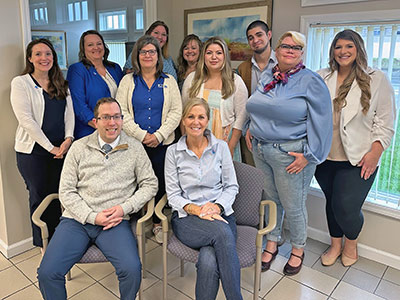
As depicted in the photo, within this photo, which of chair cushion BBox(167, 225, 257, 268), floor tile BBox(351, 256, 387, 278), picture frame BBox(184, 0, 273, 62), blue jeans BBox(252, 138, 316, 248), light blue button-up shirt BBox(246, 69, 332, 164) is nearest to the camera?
chair cushion BBox(167, 225, 257, 268)

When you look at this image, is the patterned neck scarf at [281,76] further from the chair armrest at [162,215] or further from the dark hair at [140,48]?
the chair armrest at [162,215]

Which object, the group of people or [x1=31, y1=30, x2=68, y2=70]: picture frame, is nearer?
the group of people

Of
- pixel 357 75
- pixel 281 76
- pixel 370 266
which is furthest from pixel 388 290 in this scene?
pixel 281 76

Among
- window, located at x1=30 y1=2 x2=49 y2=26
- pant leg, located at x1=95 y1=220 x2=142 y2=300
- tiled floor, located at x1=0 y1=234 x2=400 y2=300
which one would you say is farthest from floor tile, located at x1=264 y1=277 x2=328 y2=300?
window, located at x1=30 y1=2 x2=49 y2=26

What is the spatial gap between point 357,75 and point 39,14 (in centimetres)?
243

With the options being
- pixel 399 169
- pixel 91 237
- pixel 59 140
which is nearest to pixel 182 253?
pixel 91 237

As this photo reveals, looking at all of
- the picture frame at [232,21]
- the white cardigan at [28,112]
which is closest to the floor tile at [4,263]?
the white cardigan at [28,112]

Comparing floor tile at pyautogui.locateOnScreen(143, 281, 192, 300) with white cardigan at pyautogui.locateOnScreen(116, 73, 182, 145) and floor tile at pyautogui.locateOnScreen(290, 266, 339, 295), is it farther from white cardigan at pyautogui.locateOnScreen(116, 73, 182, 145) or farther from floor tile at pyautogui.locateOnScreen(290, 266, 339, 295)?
white cardigan at pyautogui.locateOnScreen(116, 73, 182, 145)

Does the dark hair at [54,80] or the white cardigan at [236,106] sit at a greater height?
the dark hair at [54,80]

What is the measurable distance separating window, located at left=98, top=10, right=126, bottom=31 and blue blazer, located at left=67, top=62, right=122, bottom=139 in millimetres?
943

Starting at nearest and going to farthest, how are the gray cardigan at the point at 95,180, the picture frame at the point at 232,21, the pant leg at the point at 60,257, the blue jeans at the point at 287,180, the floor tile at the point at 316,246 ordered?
the pant leg at the point at 60,257 → the gray cardigan at the point at 95,180 → the blue jeans at the point at 287,180 → the floor tile at the point at 316,246 → the picture frame at the point at 232,21

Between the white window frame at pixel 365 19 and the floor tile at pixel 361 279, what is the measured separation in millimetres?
468

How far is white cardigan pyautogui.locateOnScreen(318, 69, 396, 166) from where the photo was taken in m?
2.31

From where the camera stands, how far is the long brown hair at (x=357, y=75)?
7.48 feet
